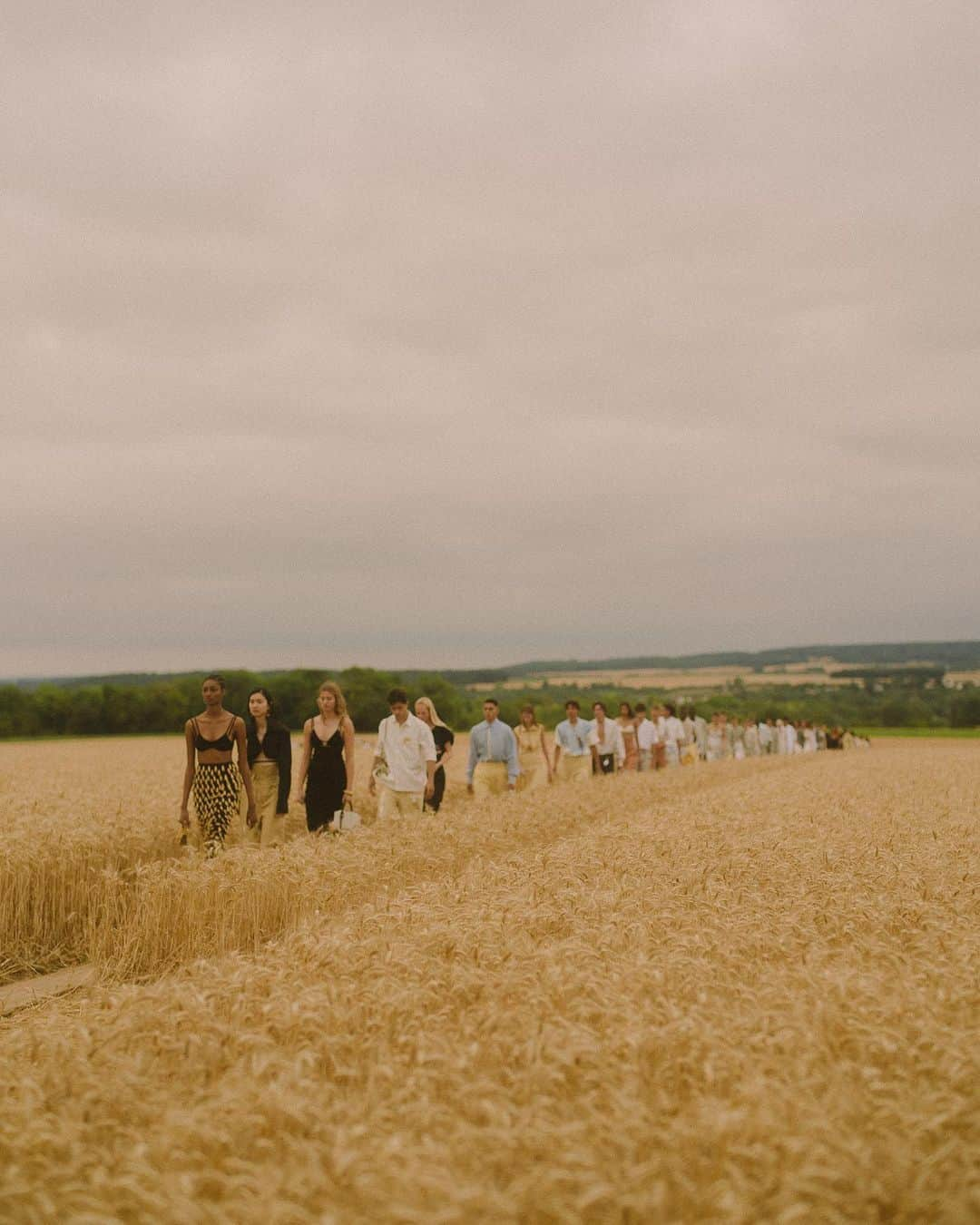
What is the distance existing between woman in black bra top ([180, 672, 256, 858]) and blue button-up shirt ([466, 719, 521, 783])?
604cm

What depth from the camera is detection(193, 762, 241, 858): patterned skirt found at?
11078mm

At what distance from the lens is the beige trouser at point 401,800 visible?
1275 cm

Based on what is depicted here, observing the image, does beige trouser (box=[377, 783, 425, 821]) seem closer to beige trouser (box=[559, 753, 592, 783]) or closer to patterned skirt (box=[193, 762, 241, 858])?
patterned skirt (box=[193, 762, 241, 858])

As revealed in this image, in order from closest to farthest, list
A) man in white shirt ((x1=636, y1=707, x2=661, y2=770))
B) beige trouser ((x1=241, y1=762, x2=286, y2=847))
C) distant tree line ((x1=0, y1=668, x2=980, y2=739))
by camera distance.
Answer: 1. beige trouser ((x1=241, y1=762, x2=286, y2=847))
2. man in white shirt ((x1=636, y1=707, x2=661, y2=770))
3. distant tree line ((x1=0, y1=668, x2=980, y2=739))

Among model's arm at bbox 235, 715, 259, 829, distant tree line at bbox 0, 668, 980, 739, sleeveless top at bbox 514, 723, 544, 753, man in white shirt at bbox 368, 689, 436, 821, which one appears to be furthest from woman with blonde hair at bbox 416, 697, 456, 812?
distant tree line at bbox 0, 668, 980, 739

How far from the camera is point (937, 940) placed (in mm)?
5566

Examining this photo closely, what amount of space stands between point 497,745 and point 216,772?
21.2 feet

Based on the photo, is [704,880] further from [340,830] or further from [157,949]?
[340,830]

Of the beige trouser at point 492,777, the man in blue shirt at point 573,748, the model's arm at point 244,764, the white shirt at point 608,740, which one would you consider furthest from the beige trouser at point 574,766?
the model's arm at point 244,764

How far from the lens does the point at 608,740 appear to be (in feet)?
72.1

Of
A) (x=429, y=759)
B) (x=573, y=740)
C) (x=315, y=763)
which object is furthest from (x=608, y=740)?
(x=315, y=763)

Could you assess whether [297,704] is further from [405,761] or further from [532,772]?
[405,761]

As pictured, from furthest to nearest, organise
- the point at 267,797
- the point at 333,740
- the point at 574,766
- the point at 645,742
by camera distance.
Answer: the point at 645,742, the point at 574,766, the point at 333,740, the point at 267,797

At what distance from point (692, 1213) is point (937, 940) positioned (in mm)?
3202
